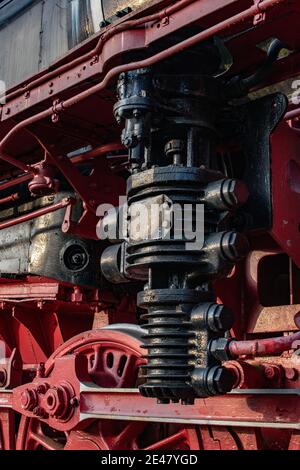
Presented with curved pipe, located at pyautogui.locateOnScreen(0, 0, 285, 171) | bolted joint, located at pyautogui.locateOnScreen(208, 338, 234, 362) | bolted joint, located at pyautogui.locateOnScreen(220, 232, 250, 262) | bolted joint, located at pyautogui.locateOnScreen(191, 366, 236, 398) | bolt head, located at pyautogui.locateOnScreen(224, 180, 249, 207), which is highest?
curved pipe, located at pyautogui.locateOnScreen(0, 0, 285, 171)

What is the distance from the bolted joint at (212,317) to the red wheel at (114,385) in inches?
29.2

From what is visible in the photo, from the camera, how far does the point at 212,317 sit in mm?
2467

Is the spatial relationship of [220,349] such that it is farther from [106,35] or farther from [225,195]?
[106,35]

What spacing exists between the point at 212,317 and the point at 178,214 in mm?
409

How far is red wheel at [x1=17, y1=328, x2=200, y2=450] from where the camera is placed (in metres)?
3.25

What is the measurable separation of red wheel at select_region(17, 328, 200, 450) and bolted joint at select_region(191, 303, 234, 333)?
0.74 m

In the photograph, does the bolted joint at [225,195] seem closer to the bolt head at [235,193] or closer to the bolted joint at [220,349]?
the bolt head at [235,193]

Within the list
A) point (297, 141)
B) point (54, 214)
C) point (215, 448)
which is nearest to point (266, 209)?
point (297, 141)

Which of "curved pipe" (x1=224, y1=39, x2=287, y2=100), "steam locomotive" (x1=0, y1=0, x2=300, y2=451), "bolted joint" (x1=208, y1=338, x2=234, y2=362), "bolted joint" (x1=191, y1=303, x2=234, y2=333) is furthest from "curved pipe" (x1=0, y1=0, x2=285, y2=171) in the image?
"bolted joint" (x1=208, y1=338, x2=234, y2=362)

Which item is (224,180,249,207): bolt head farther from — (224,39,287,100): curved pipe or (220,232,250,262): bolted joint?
(224,39,287,100): curved pipe

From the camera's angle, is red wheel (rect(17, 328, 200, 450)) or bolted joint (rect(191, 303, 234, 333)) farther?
red wheel (rect(17, 328, 200, 450))

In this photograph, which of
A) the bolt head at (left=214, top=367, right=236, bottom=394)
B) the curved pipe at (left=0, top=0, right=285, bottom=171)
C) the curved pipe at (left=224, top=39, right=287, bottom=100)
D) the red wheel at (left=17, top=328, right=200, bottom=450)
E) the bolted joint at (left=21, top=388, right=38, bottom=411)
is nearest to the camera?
the curved pipe at (left=0, top=0, right=285, bottom=171)

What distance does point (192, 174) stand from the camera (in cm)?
260

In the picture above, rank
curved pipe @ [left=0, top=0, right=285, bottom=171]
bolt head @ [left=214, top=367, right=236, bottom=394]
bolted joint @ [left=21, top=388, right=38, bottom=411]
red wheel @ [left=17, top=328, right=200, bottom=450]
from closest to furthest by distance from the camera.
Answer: curved pipe @ [left=0, top=0, right=285, bottom=171] → bolt head @ [left=214, top=367, right=236, bottom=394] → red wheel @ [left=17, top=328, right=200, bottom=450] → bolted joint @ [left=21, top=388, right=38, bottom=411]
